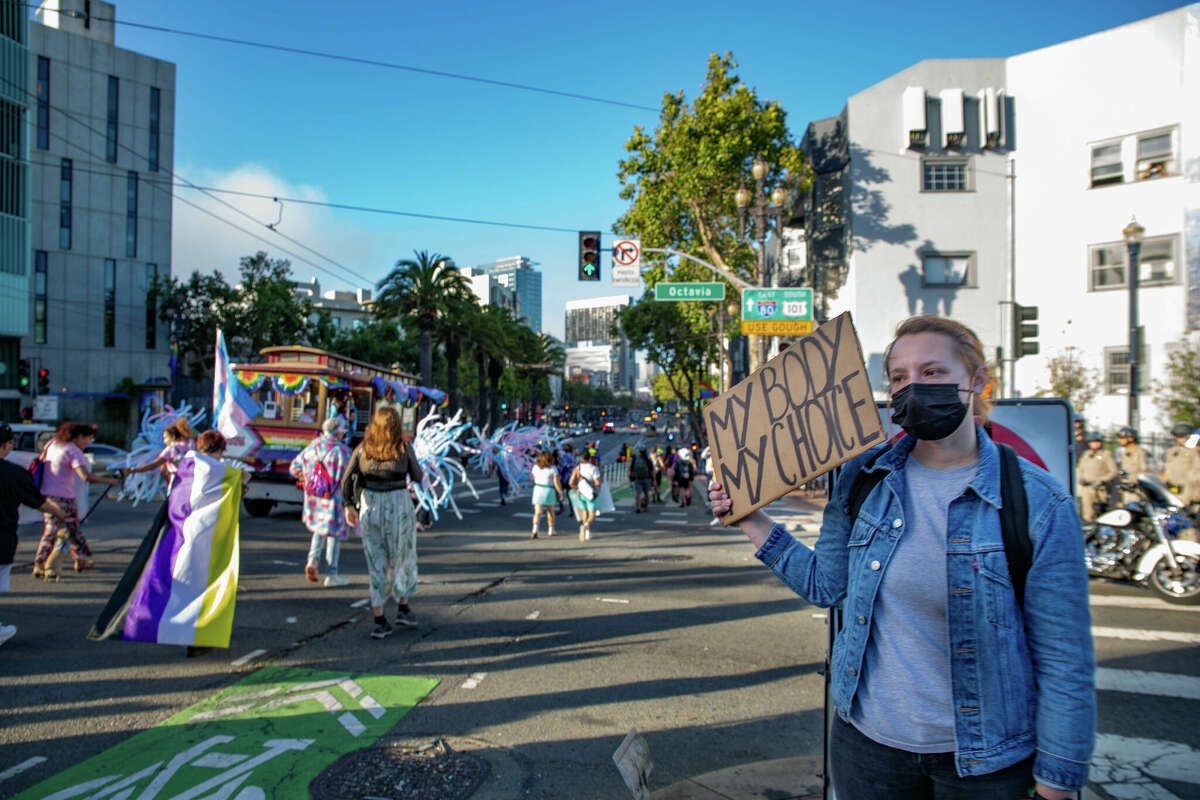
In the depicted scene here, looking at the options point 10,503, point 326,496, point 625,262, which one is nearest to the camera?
point 10,503

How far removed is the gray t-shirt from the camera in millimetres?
1973

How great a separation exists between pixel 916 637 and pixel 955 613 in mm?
135

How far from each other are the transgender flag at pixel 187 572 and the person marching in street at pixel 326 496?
2.12m

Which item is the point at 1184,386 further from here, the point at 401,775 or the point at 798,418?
the point at 401,775

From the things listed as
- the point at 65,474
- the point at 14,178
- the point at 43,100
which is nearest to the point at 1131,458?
the point at 65,474

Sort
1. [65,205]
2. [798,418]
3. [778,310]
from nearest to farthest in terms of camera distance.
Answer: [798,418]
[778,310]
[65,205]

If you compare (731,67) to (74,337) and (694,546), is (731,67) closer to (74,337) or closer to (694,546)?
(694,546)

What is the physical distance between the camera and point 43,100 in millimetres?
43844

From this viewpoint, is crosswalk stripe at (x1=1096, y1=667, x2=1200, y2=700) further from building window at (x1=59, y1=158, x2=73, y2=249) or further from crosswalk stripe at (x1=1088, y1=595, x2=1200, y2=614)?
building window at (x1=59, y1=158, x2=73, y2=249)

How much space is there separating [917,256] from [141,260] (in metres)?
46.1

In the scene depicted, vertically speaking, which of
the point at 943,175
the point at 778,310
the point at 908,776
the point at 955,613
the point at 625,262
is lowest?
the point at 908,776

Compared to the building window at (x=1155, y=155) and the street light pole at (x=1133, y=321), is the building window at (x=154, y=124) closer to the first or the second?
the building window at (x=1155, y=155)

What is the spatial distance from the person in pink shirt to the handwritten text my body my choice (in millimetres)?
7974

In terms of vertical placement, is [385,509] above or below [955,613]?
below
